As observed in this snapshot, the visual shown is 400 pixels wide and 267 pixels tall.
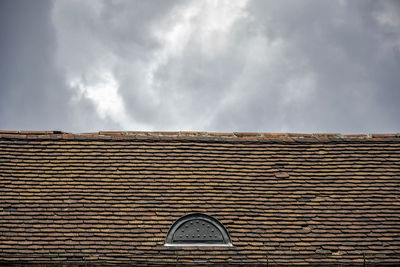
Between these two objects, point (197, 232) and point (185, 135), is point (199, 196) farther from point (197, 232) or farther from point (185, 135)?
point (185, 135)

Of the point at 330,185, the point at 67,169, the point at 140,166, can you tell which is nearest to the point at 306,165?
the point at 330,185

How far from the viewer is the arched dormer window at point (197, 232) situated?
27.8 feet

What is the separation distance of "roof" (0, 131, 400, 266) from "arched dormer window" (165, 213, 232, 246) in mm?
163

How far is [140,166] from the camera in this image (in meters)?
10.4

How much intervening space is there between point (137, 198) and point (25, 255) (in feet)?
8.79

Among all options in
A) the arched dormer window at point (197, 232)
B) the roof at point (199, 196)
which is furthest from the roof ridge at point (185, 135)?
the arched dormer window at point (197, 232)

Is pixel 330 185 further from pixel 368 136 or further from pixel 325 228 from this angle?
pixel 368 136

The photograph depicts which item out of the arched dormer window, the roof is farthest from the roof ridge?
the arched dormer window

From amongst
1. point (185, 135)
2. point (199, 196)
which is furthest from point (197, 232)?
point (185, 135)

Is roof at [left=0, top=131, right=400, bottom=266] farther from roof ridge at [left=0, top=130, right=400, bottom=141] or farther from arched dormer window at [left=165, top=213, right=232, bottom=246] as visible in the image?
arched dormer window at [left=165, top=213, right=232, bottom=246]

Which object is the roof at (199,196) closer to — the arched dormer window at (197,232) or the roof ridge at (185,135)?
the roof ridge at (185,135)

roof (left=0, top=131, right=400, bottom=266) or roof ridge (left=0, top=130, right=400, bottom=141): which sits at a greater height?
roof ridge (left=0, top=130, right=400, bottom=141)

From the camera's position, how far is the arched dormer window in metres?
8.47

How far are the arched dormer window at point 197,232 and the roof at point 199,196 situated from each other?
163 millimetres
